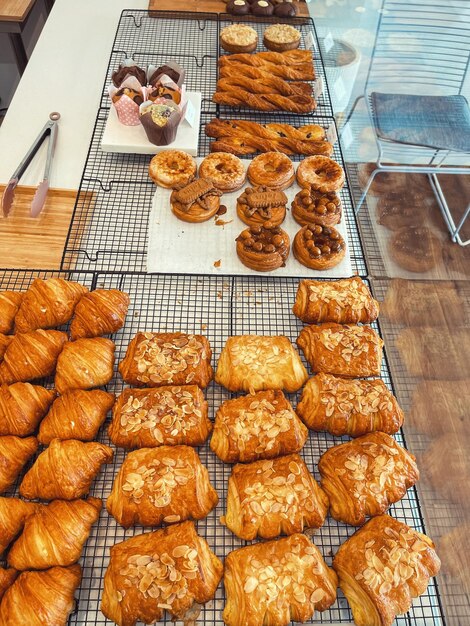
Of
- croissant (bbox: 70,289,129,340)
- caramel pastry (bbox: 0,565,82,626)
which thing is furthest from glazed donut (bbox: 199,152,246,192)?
caramel pastry (bbox: 0,565,82,626)

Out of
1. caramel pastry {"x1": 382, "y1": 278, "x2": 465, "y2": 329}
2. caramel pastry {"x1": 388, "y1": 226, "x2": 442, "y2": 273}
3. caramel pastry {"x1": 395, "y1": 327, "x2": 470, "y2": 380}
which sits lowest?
caramel pastry {"x1": 395, "y1": 327, "x2": 470, "y2": 380}

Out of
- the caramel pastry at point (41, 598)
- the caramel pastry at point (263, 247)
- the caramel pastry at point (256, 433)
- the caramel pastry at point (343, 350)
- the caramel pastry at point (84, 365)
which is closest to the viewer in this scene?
the caramel pastry at point (41, 598)

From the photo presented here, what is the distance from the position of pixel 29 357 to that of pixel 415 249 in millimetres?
3182

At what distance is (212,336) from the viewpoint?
2.36 m

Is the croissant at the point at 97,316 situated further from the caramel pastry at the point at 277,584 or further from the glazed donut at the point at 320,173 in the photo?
the glazed donut at the point at 320,173

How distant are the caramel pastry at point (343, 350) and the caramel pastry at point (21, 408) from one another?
1185 mm

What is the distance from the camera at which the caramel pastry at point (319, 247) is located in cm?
257

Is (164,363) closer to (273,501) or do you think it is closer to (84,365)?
(84,365)

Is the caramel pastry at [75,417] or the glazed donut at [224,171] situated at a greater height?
the glazed donut at [224,171]

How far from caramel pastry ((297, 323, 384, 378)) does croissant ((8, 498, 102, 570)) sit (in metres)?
1.14

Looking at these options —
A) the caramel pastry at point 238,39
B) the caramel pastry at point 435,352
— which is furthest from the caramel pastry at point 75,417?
the caramel pastry at point 238,39

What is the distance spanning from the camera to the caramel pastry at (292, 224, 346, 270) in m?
2.57

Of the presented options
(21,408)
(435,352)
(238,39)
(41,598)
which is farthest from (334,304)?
(238,39)

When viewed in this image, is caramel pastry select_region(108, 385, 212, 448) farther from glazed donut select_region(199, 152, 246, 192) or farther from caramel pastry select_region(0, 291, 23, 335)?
glazed donut select_region(199, 152, 246, 192)
